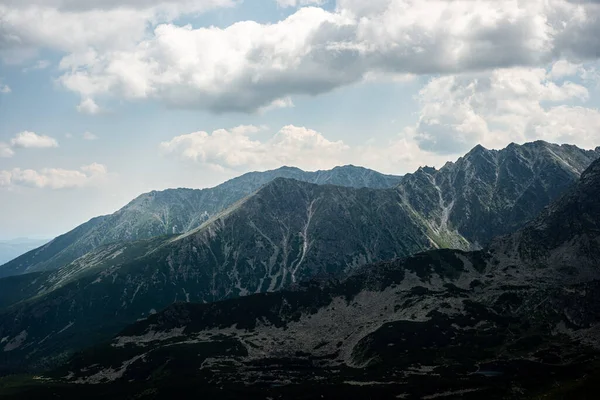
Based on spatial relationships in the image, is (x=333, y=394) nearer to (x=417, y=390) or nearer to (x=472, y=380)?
(x=417, y=390)

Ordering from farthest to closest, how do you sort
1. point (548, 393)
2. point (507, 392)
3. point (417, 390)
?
1. point (417, 390)
2. point (507, 392)
3. point (548, 393)

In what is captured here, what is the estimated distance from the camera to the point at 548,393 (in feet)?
526

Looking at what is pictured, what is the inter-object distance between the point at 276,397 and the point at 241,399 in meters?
14.3

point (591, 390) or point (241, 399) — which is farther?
point (241, 399)

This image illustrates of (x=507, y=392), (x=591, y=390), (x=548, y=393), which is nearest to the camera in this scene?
(x=591, y=390)

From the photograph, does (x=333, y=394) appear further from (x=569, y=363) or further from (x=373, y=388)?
(x=569, y=363)

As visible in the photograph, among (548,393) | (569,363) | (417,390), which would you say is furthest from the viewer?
(569,363)

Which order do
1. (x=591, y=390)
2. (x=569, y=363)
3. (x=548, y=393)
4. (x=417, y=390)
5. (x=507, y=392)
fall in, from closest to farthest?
(x=591, y=390)
(x=548, y=393)
(x=507, y=392)
(x=417, y=390)
(x=569, y=363)

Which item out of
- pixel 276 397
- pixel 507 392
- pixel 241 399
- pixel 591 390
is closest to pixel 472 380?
pixel 507 392

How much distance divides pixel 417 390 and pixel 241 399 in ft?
232

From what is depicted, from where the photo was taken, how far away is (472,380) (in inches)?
7485

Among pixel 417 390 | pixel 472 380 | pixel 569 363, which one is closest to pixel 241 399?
pixel 417 390

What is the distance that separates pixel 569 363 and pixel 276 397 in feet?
397

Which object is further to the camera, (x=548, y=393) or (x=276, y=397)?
(x=276, y=397)
